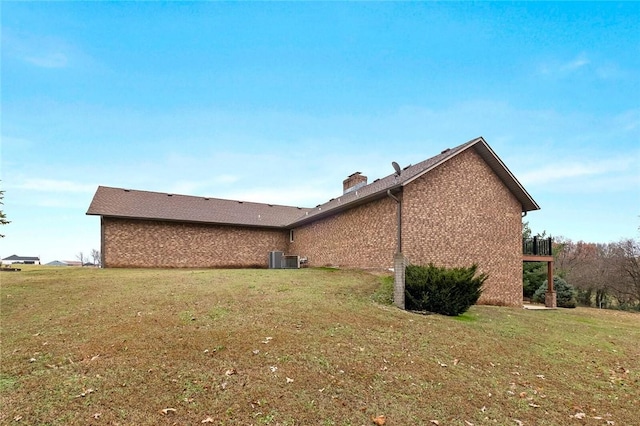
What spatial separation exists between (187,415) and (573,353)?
858 cm

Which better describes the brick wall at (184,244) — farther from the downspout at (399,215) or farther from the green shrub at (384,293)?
the green shrub at (384,293)

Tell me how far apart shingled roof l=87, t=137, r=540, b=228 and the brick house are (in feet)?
0.24

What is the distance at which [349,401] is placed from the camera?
499 cm

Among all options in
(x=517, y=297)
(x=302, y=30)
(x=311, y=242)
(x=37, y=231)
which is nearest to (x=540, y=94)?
(x=517, y=297)

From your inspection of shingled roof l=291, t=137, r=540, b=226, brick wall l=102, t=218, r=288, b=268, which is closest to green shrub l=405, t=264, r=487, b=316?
shingled roof l=291, t=137, r=540, b=226

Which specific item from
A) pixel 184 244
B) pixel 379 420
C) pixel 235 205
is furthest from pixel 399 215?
pixel 235 205

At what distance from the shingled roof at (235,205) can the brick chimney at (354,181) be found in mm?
939

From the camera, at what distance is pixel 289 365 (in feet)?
19.4

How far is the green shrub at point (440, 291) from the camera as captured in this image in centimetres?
1139

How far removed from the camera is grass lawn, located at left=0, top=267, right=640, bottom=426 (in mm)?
4711

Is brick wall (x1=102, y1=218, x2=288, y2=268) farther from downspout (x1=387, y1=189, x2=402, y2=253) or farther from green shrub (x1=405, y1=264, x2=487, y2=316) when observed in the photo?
green shrub (x1=405, y1=264, x2=487, y2=316)

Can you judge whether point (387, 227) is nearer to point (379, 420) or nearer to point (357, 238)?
point (357, 238)

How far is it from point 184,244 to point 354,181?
41.8 ft

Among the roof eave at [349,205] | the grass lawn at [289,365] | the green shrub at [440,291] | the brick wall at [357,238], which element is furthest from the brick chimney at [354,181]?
the grass lawn at [289,365]
